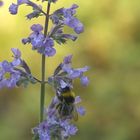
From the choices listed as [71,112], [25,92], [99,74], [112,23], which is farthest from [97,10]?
[71,112]

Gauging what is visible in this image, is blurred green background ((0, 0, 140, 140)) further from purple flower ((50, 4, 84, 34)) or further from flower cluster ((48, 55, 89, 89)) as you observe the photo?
purple flower ((50, 4, 84, 34))

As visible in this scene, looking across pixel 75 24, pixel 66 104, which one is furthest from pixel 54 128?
pixel 75 24

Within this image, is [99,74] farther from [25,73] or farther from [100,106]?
[25,73]

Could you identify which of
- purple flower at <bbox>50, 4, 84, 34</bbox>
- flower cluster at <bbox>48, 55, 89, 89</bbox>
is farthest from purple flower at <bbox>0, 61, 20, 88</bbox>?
purple flower at <bbox>50, 4, 84, 34</bbox>

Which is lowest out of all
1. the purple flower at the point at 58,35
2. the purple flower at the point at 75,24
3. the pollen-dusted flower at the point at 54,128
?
the pollen-dusted flower at the point at 54,128

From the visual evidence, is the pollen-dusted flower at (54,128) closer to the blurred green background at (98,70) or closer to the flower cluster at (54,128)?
the flower cluster at (54,128)

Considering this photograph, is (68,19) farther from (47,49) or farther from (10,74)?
(10,74)

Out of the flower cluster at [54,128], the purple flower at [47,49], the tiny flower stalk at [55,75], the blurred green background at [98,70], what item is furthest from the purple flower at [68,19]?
the blurred green background at [98,70]
